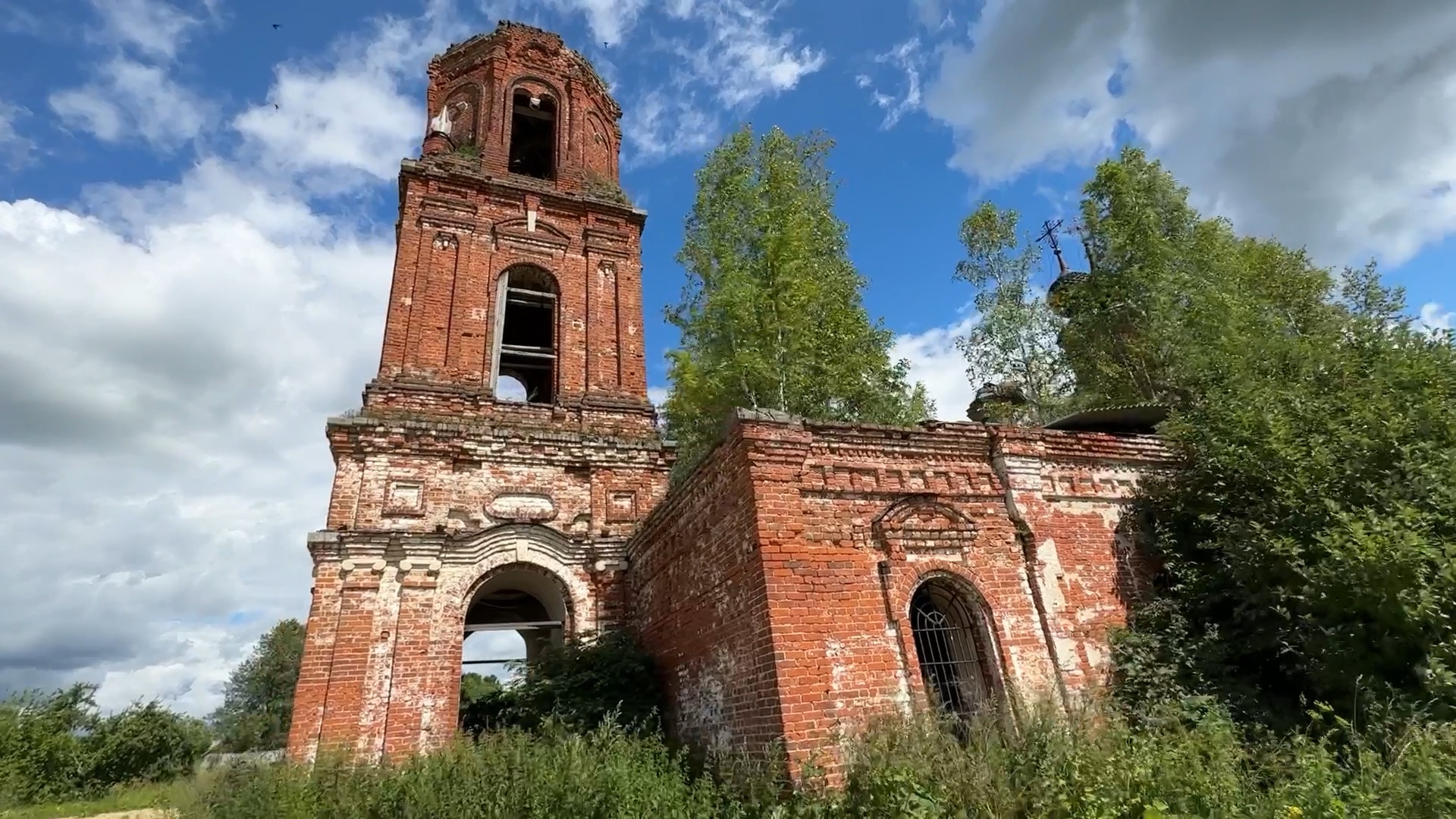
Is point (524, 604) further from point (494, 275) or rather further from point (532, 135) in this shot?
point (532, 135)

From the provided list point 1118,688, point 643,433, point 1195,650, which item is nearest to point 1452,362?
point 1195,650

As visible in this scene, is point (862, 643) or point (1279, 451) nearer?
point (862, 643)

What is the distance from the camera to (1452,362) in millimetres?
7242

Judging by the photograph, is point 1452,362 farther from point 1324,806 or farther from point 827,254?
point 827,254

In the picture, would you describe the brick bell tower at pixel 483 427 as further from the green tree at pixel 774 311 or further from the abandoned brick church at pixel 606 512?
the green tree at pixel 774 311

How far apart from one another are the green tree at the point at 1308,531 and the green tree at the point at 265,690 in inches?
1192

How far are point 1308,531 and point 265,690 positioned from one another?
4512 centimetres

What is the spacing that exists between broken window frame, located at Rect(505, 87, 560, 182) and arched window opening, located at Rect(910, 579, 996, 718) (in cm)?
1157

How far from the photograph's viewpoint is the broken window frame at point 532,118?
1528cm

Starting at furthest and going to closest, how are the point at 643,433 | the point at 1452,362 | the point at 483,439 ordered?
the point at 643,433, the point at 483,439, the point at 1452,362

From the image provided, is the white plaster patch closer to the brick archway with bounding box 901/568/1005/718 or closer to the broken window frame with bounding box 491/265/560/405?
the brick archway with bounding box 901/568/1005/718

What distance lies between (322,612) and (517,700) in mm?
2796

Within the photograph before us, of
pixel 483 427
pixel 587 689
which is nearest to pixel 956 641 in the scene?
pixel 587 689

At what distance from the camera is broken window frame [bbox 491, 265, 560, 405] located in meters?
12.6
